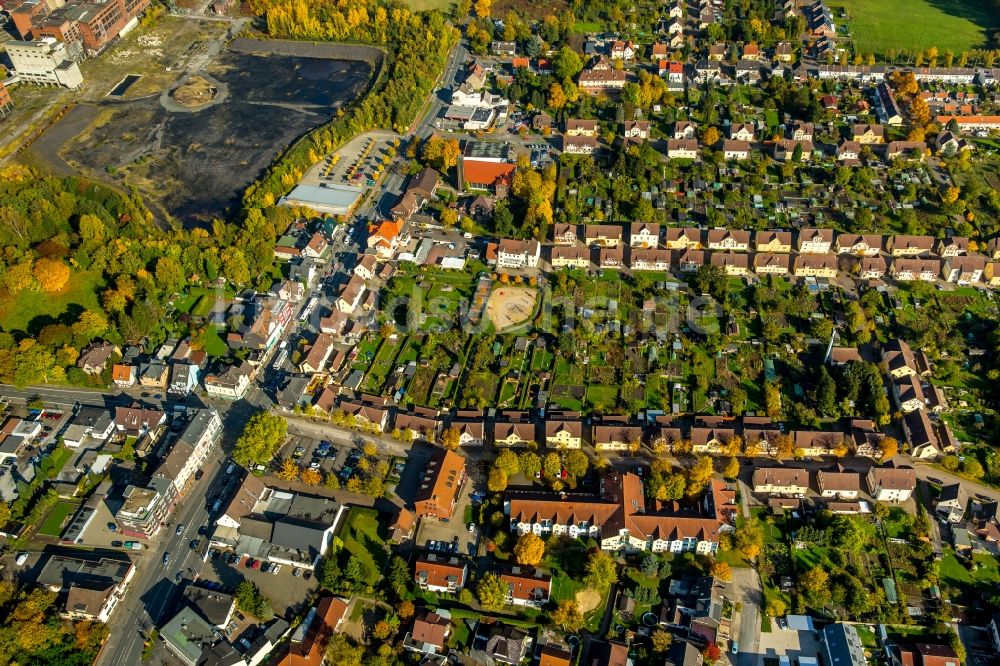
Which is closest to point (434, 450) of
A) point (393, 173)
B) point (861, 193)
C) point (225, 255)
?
point (225, 255)

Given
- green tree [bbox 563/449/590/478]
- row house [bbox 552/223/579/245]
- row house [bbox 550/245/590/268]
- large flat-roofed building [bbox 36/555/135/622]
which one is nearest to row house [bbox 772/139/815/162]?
row house [bbox 552/223/579/245]

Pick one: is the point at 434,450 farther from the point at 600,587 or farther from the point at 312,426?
the point at 600,587

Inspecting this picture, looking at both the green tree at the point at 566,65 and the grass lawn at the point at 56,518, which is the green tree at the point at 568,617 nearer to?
the grass lawn at the point at 56,518

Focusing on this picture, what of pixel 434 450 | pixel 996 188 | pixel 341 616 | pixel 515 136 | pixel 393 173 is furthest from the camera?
pixel 515 136

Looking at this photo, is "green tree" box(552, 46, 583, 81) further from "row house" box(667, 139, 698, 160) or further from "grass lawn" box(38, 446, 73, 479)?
"grass lawn" box(38, 446, 73, 479)

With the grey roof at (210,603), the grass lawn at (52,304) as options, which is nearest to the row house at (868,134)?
the grey roof at (210,603)

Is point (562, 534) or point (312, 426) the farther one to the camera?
point (312, 426)
